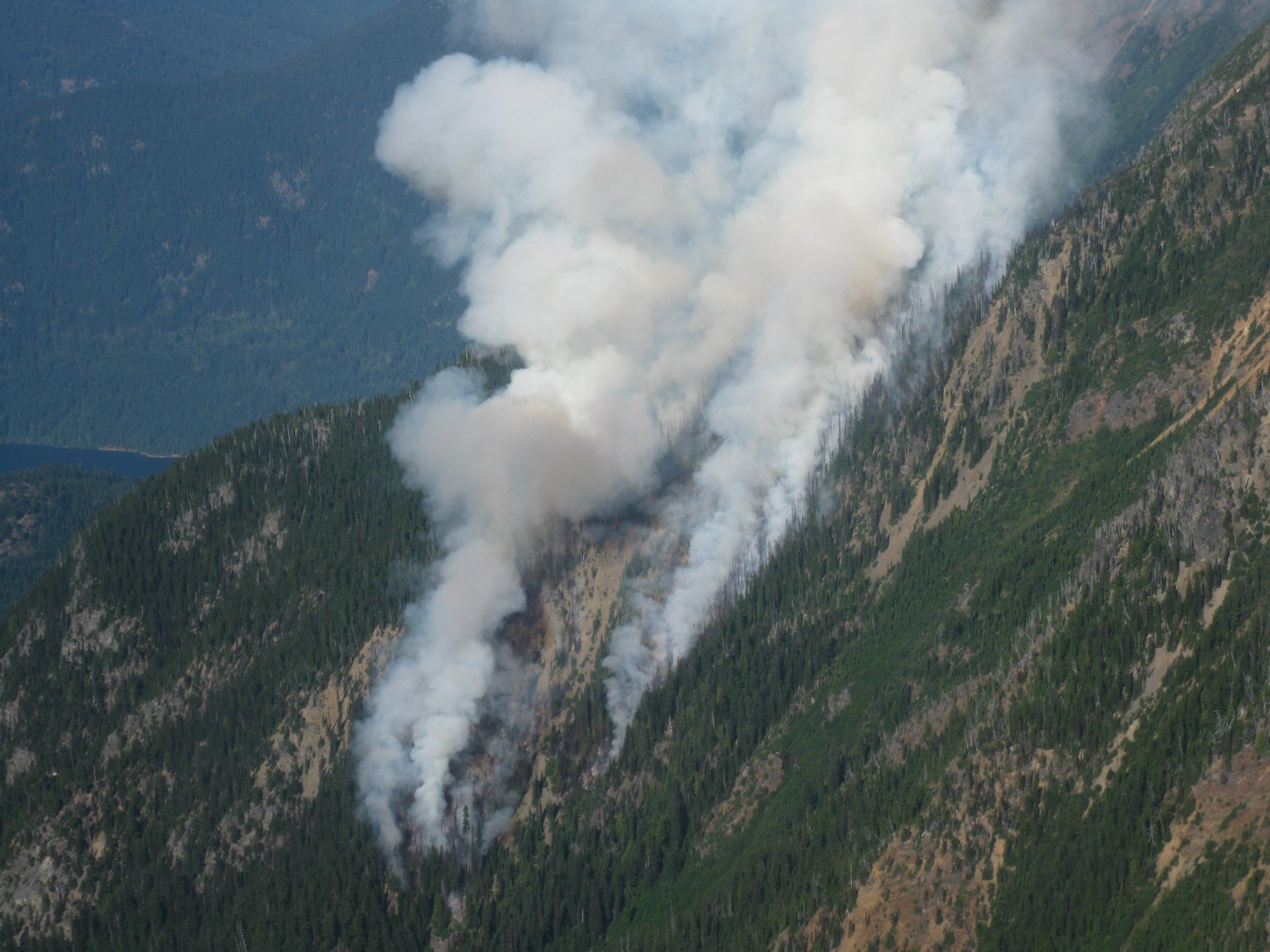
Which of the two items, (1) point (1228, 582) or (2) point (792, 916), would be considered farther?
(2) point (792, 916)

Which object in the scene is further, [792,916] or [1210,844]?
[792,916]

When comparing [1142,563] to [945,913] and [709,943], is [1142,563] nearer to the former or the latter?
[945,913]

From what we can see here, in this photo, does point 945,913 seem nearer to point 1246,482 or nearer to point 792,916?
point 792,916

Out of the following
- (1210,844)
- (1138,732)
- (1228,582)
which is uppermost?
(1228,582)

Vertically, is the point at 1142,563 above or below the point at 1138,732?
above

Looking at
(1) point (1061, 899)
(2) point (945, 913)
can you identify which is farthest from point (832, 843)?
(1) point (1061, 899)

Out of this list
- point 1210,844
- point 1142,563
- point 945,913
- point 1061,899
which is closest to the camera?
point 1210,844

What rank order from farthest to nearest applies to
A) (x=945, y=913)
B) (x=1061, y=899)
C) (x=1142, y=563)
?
1. (x=1142, y=563)
2. (x=945, y=913)
3. (x=1061, y=899)

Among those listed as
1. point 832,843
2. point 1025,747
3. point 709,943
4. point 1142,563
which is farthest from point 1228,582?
point 709,943

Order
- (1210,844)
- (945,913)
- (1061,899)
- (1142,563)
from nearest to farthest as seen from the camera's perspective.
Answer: (1210,844), (1061,899), (945,913), (1142,563)
